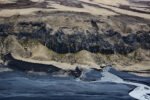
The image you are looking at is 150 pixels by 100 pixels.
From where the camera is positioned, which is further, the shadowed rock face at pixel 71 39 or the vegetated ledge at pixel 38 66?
the shadowed rock face at pixel 71 39

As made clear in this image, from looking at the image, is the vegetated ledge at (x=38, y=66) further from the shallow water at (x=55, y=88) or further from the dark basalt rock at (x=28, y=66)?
the shallow water at (x=55, y=88)

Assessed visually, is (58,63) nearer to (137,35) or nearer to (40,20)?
(40,20)

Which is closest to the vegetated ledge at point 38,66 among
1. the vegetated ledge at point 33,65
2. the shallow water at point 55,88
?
the vegetated ledge at point 33,65

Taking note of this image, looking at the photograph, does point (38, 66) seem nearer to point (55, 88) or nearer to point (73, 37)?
point (55, 88)

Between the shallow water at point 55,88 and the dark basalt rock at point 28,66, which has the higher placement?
the dark basalt rock at point 28,66

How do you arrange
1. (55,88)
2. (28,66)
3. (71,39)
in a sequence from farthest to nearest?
(71,39), (28,66), (55,88)

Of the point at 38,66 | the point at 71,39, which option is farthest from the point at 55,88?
the point at 71,39

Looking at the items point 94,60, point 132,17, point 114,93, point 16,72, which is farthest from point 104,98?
point 132,17

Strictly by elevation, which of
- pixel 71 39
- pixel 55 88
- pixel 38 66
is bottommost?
pixel 55 88
